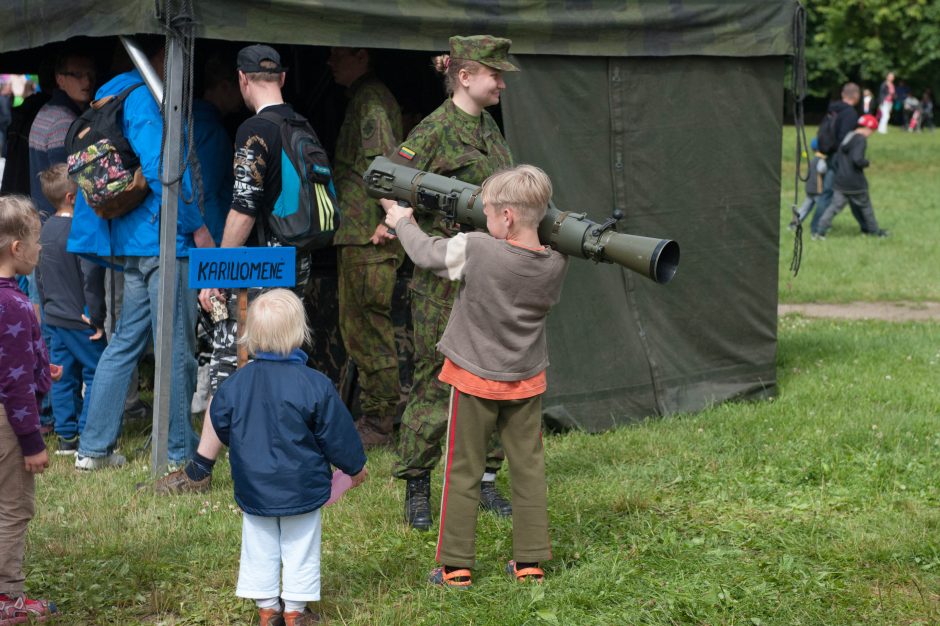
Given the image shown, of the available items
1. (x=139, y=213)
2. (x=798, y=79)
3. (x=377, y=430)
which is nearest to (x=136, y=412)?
(x=377, y=430)

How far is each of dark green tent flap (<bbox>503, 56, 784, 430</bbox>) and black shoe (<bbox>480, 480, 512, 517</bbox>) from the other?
4.39 ft

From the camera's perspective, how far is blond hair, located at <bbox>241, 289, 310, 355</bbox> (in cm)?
378

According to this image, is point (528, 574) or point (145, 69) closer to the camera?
point (528, 574)

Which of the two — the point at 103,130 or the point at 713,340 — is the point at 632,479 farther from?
the point at 103,130

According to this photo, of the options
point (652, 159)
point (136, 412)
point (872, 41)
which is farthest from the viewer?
point (872, 41)

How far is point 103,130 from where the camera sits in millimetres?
5629

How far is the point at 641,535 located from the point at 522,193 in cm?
162

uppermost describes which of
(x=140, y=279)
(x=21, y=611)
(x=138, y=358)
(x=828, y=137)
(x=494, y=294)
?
(x=828, y=137)

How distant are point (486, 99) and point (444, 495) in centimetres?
168

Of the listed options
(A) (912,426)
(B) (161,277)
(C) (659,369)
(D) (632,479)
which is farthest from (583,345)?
(B) (161,277)

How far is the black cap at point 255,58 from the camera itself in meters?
5.29

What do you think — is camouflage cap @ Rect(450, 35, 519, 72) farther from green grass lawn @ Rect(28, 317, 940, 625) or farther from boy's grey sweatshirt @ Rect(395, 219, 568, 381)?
green grass lawn @ Rect(28, 317, 940, 625)

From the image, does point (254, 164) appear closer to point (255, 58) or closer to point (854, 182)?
point (255, 58)

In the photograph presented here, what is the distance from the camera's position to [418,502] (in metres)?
5.05
